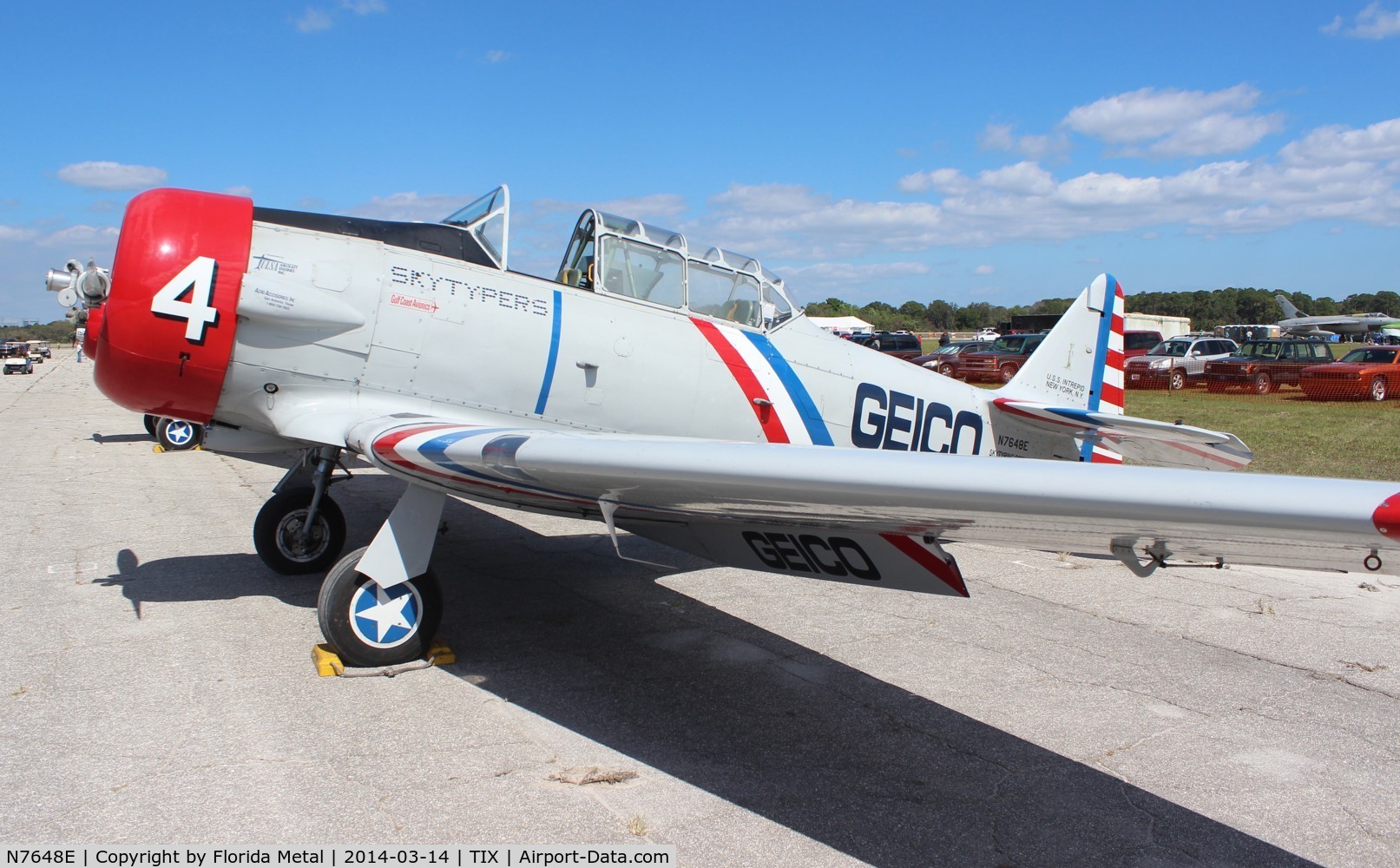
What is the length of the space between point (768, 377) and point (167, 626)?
151 inches

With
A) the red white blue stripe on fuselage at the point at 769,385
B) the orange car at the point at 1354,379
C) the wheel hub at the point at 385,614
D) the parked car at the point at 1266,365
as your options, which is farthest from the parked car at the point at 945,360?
the wheel hub at the point at 385,614

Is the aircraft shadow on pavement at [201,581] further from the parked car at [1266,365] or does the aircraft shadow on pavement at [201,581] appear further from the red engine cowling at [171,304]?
the parked car at [1266,365]

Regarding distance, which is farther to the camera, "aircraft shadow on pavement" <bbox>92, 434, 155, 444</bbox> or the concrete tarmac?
"aircraft shadow on pavement" <bbox>92, 434, 155, 444</bbox>

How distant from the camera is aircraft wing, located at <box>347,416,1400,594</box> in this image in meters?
2.13

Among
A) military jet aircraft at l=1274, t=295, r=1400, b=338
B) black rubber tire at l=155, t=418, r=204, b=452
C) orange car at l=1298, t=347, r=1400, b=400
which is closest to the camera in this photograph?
black rubber tire at l=155, t=418, r=204, b=452

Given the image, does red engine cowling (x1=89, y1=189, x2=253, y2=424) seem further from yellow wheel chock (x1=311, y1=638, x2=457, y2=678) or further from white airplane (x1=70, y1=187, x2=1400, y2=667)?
yellow wheel chock (x1=311, y1=638, x2=457, y2=678)

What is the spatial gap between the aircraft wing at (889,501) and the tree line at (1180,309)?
102 meters

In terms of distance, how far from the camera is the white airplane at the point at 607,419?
249 centimetres

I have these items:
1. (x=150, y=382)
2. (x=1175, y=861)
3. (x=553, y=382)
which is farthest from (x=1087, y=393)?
(x=150, y=382)

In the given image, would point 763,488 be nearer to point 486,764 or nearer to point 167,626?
point 486,764

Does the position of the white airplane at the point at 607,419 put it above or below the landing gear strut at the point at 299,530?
above

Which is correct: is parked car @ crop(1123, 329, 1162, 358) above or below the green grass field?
above

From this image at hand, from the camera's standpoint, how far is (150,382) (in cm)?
477

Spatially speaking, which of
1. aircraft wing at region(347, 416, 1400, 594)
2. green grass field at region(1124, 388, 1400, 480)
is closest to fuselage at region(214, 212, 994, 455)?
aircraft wing at region(347, 416, 1400, 594)
